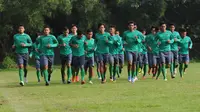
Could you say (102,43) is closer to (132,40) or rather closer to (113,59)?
(113,59)

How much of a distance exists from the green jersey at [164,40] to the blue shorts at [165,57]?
0.40 ft

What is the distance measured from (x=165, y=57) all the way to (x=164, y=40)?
0.65m

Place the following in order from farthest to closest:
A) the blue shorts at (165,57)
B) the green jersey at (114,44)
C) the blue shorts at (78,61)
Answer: the blue shorts at (165,57) < the green jersey at (114,44) < the blue shorts at (78,61)

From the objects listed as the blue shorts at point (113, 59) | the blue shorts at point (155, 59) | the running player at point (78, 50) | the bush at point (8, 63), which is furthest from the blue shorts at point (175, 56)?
the bush at point (8, 63)

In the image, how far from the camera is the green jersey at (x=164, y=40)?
18375 millimetres

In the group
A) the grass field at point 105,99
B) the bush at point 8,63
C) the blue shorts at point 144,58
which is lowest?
the bush at point 8,63

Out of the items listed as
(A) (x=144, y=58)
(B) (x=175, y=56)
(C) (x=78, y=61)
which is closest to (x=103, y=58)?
(C) (x=78, y=61)

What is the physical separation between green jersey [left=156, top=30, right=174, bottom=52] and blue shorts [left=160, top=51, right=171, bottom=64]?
0.40ft

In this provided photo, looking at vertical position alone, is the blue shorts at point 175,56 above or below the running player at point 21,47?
below

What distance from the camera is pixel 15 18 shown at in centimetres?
3347

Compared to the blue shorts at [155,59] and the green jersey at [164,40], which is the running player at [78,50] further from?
the blue shorts at [155,59]

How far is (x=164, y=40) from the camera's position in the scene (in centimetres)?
1839

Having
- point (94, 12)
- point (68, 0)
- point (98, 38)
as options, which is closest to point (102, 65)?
point (98, 38)

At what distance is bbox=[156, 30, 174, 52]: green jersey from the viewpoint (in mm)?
18375
